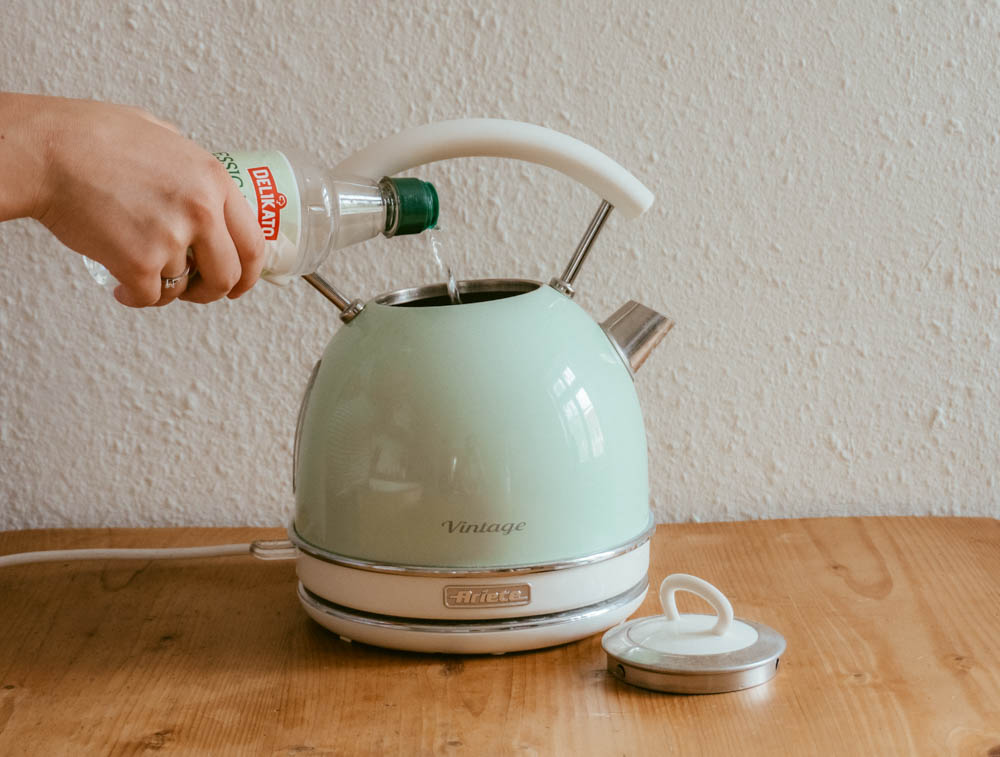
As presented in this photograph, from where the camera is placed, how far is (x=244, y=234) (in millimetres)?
573

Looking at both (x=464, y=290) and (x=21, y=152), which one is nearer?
(x=21, y=152)

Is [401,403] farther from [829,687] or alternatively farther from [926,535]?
[926,535]

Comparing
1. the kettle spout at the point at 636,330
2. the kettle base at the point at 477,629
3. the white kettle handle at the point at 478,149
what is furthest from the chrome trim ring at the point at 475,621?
the white kettle handle at the point at 478,149

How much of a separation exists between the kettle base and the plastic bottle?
21 centimetres

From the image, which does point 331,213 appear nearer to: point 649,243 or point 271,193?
point 271,193

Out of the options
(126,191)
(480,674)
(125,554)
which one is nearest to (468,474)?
(480,674)

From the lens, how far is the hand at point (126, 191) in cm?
55

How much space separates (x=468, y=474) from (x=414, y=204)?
6.8 inches

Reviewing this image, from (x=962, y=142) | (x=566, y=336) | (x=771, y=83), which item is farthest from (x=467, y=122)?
(x=962, y=142)

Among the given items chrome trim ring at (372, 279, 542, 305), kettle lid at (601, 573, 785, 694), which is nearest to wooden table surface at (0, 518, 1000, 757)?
kettle lid at (601, 573, 785, 694)

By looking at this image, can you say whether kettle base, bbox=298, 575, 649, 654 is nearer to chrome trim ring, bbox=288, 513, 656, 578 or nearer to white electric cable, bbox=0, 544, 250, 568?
chrome trim ring, bbox=288, 513, 656, 578

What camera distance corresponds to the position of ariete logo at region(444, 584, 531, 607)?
626mm

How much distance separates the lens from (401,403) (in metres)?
0.62

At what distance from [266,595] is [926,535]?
0.52 m
